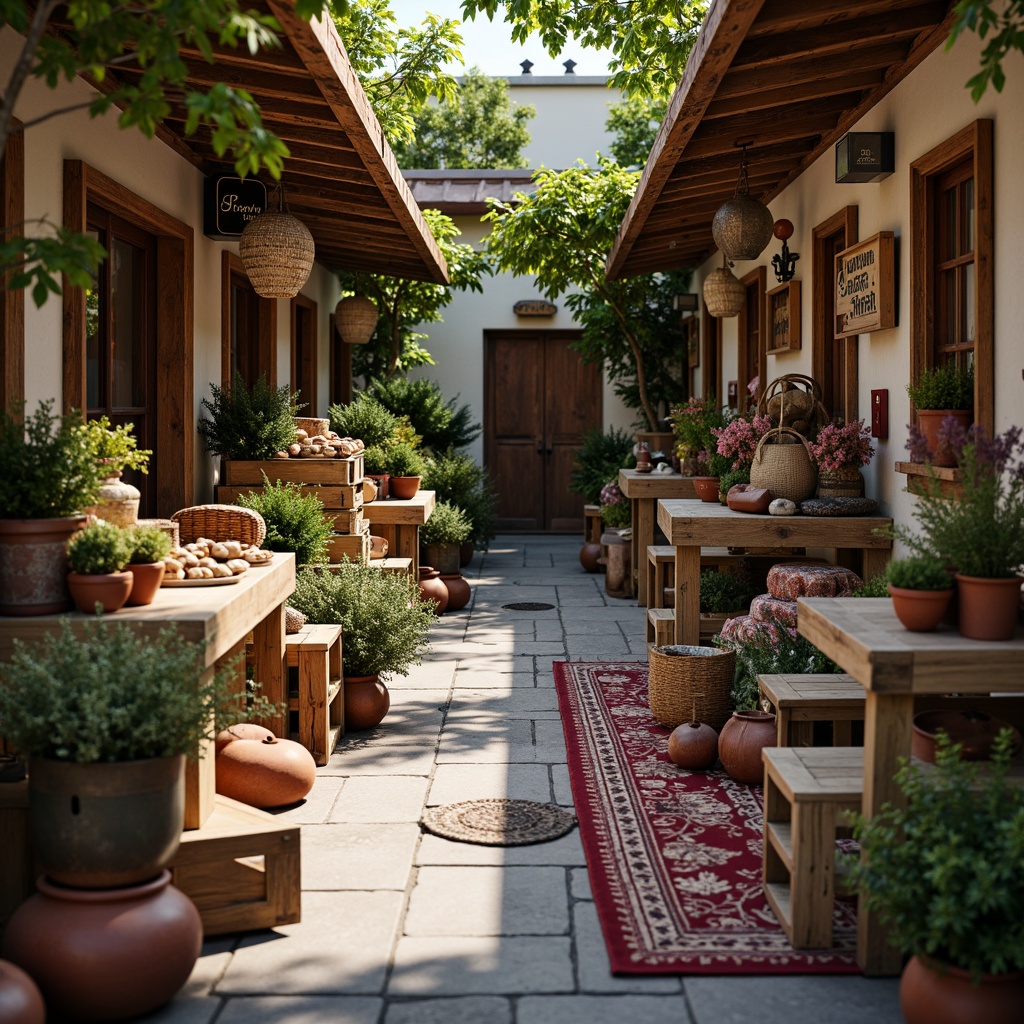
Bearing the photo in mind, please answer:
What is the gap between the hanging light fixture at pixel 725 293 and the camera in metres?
9.50

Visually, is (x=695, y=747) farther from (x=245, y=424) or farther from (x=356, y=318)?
(x=356, y=318)

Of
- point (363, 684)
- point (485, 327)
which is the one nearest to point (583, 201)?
point (485, 327)

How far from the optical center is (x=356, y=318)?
1148cm

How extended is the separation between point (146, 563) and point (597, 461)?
9351 mm

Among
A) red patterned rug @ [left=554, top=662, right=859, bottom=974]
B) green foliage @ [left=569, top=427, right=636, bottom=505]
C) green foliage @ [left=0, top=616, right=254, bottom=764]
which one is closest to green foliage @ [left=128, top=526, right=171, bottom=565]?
green foliage @ [left=0, top=616, right=254, bottom=764]

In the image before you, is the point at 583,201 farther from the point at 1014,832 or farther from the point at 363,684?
the point at 1014,832

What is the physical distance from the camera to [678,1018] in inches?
115

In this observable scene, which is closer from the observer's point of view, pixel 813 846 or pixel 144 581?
pixel 813 846

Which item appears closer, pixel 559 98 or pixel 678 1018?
pixel 678 1018

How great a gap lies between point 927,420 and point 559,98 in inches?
734

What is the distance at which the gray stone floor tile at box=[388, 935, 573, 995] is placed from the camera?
3.07m

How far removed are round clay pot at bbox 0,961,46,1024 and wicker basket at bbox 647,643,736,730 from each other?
3202 mm

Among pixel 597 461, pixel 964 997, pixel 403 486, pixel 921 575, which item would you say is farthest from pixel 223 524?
pixel 597 461

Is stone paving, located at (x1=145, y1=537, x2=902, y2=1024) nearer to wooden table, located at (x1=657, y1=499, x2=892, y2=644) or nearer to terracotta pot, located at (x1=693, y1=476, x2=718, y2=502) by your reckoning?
wooden table, located at (x1=657, y1=499, x2=892, y2=644)
